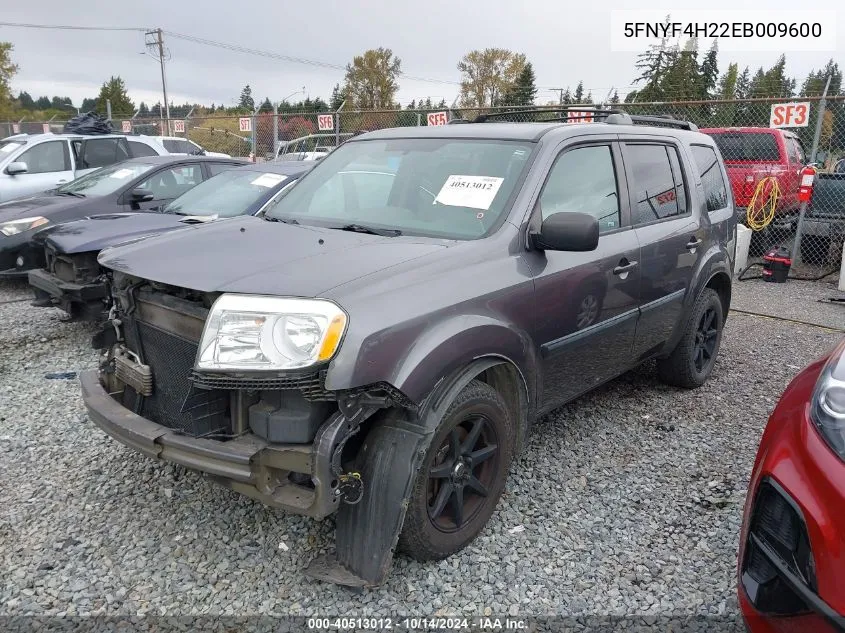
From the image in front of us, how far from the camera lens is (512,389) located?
116 inches

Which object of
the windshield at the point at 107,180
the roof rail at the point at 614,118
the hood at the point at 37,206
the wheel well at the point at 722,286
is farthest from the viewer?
the windshield at the point at 107,180

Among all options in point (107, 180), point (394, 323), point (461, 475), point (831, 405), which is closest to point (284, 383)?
point (394, 323)

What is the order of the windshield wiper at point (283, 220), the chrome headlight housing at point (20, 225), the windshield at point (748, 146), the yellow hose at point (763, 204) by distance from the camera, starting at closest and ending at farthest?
the windshield wiper at point (283, 220) → the chrome headlight housing at point (20, 225) → the yellow hose at point (763, 204) → the windshield at point (748, 146)

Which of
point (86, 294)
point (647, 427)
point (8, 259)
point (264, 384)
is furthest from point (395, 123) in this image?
point (264, 384)

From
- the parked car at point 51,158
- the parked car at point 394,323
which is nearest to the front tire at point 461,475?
the parked car at point 394,323

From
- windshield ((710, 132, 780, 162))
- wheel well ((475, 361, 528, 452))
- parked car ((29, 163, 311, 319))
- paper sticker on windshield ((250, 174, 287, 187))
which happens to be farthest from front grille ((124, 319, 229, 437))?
windshield ((710, 132, 780, 162))

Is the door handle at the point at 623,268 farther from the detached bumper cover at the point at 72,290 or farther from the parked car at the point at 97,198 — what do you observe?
the parked car at the point at 97,198

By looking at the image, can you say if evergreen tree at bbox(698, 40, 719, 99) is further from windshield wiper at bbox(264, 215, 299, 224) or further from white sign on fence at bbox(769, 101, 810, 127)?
windshield wiper at bbox(264, 215, 299, 224)

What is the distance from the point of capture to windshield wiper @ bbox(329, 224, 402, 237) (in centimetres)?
300

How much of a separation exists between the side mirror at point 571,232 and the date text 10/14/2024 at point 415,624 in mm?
1548

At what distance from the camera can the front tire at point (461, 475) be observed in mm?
2490

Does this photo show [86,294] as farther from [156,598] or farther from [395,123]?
[395,123]

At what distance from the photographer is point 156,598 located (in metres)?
2.47

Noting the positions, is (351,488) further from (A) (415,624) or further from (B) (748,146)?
(B) (748,146)
